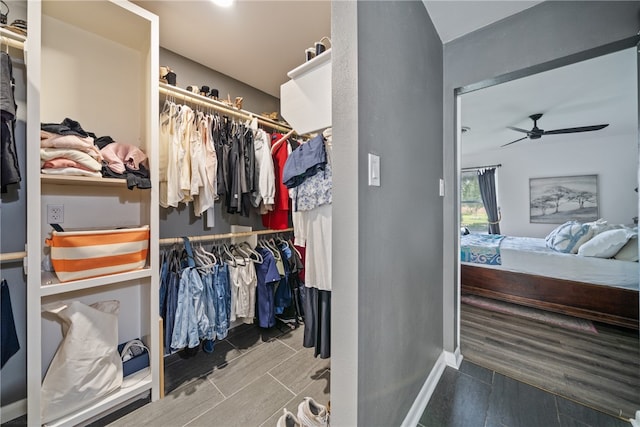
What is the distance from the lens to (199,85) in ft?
6.88

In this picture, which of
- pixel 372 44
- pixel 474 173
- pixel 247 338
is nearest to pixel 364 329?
pixel 372 44

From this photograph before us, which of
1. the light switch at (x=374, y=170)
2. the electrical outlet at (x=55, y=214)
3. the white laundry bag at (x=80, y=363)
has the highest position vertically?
the light switch at (x=374, y=170)

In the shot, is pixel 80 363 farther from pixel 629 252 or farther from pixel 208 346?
pixel 629 252

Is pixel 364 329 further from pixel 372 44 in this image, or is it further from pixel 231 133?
pixel 231 133

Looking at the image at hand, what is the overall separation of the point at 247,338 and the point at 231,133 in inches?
69.7

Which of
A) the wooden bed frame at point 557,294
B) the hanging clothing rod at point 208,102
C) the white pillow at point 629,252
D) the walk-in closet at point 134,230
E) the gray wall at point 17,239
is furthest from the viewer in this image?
the white pillow at point 629,252

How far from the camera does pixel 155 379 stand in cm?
144

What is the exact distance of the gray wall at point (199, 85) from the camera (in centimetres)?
193

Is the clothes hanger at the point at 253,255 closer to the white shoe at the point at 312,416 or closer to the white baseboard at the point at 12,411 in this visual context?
the white shoe at the point at 312,416

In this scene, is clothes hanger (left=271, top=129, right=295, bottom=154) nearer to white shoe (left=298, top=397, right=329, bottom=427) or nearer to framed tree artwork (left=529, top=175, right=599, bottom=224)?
white shoe (left=298, top=397, right=329, bottom=427)

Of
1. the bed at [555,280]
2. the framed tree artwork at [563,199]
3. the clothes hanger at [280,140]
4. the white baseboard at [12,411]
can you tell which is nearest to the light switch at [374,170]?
the clothes hanger at [280,140]

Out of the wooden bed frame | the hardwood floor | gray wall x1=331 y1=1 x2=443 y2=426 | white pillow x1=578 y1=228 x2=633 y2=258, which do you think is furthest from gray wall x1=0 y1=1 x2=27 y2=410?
white pillow x1=578 y1=228 x2=633 y2=258

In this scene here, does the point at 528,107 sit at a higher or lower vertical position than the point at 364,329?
higher

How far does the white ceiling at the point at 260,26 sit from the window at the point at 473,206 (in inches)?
193
